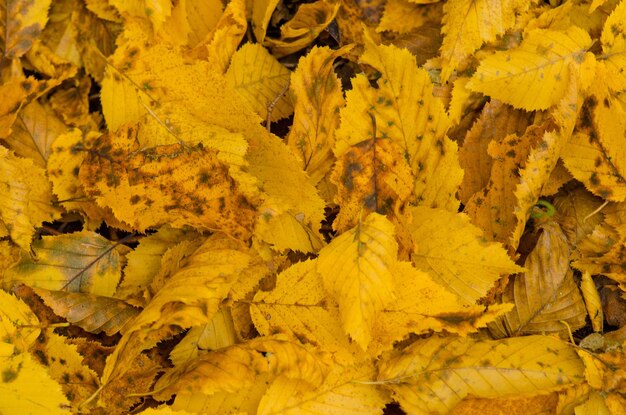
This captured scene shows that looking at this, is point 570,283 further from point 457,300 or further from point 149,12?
point 149,12

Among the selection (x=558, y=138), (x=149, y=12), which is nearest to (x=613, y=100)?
(x=558, y=138)

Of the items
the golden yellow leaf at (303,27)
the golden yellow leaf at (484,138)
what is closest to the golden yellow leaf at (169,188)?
the golden yellow leaf at (303,27)

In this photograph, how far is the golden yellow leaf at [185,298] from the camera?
104 centimetres

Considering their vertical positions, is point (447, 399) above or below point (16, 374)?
below

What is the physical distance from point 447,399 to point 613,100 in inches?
24.0

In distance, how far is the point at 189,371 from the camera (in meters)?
1.09

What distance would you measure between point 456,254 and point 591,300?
0.98 ft

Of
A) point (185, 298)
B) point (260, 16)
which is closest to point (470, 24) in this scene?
point (260, 16)

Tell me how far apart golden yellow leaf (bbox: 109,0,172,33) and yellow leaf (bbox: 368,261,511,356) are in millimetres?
607

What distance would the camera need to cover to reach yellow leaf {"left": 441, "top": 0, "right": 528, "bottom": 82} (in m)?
1.19

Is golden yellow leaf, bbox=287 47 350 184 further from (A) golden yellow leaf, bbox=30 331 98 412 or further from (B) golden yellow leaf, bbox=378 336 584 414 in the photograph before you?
(A) golden yellow leaf, bbox=30 331 98 412

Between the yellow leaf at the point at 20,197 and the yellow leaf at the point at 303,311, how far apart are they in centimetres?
42

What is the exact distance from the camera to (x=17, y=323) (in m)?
1.08

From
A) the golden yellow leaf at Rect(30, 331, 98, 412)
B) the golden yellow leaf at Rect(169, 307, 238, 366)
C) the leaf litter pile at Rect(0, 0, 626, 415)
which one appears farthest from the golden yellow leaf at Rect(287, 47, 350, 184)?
the golden yellow leaf at Rect(30, 331, 98, 412)
